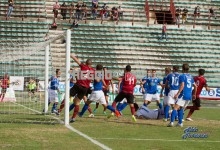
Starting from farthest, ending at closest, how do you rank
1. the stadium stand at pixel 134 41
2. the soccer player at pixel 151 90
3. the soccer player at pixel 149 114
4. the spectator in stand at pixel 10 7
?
the spectator in stand at pixel 10 7 < the stadium stand at pixel 134 41 < the soccer player at pixel 151 90 < the soccer player at pixel 149 114

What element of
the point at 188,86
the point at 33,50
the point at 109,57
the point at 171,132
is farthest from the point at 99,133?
the point at 109,57

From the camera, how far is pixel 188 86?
59.8ft

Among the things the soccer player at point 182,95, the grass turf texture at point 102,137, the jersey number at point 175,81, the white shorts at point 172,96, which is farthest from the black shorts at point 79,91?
the jersey number at point 175,81

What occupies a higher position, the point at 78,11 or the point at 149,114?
the point at 78,11

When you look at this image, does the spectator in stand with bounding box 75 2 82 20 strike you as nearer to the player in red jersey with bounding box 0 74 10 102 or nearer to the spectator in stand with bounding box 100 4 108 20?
the spectator in stand with bounding box 100 4 108 20

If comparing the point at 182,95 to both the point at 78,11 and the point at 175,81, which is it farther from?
the point at 78,11

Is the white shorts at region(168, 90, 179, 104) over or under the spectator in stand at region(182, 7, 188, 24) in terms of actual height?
under

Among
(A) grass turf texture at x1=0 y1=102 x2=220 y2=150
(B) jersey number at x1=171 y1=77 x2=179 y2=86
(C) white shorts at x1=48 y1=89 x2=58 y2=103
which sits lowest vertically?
(A) grass turf texture at x1=0 y1=102 x2=220 y2=150

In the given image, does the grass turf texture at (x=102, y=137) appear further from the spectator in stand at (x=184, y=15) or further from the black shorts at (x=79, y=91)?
the spectator in stand at (x=184, y=15)

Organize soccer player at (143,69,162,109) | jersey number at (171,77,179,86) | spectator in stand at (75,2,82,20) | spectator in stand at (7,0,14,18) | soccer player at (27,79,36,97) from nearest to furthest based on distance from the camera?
jersey number at (171,77,179,86), soccer player at (143,69,162,109), soccer player at (27,79,36,97), spectator in stand at (7,0,14,18), spectator in stand at (75,2,82,20)

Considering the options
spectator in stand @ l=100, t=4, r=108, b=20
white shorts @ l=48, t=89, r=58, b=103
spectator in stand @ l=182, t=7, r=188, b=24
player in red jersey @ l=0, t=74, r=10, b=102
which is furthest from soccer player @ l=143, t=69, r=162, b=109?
spectator in stand @ l=182, t=7, r=188, b=24

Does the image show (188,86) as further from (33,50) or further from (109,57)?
(109,57)

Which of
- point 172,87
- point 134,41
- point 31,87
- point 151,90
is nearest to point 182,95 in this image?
point 172,87

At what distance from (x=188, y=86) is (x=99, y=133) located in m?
4.55
